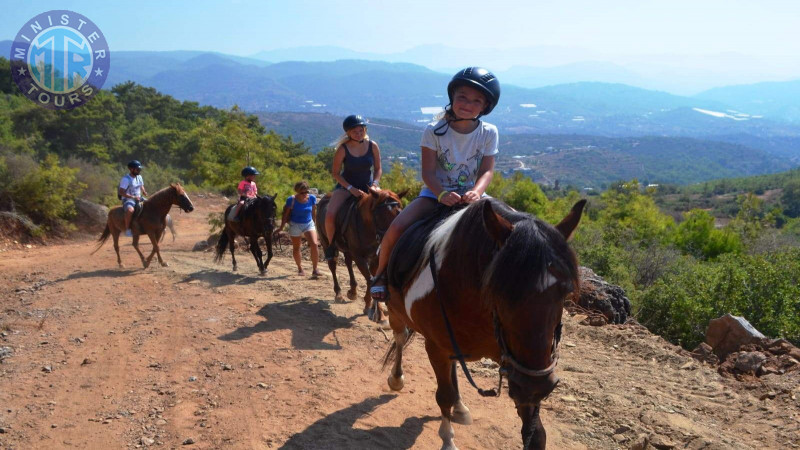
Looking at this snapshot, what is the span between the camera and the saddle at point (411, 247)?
381 centimetres

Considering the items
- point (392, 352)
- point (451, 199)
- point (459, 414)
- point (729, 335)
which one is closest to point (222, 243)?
point (392, 352)

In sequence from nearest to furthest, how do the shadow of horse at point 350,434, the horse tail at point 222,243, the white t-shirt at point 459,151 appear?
the white t-shirt at point 459,151 < the shadow of horse at point 350,434 < the horse tail at point 222,243

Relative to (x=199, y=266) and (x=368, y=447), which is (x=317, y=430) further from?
(x=199, y=266)

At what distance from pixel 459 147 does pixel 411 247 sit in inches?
34.9

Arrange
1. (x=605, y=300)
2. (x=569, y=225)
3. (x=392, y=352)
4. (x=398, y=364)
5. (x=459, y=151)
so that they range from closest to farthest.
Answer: (x=569, y=225)
(x=459, y=151)
(x=398, y=364)
(x=392, y=352)
(x=605, y=300)

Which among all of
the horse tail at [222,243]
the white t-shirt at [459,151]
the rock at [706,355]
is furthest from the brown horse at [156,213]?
the rock at [706,355]

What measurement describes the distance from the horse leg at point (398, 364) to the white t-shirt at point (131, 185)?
9.60m

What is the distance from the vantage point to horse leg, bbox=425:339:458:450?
379cm

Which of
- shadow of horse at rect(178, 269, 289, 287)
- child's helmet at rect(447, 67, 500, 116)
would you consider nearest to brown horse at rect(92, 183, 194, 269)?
shadow of horse at rect(178, 269, 289, 287)

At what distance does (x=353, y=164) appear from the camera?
7555mm

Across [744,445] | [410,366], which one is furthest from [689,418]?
[410,366]

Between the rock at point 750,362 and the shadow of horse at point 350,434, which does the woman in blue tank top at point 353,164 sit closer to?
the shadow of horse at point 350,434

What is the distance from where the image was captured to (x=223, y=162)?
88.2 ft

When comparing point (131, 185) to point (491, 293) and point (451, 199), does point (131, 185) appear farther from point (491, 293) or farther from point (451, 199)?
point (491, 293)
